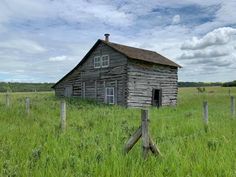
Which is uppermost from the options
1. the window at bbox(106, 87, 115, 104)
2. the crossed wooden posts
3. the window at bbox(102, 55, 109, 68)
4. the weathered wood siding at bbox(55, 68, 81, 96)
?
the window at bbox(102, 55, 109, 68)

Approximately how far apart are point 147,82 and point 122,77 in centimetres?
291

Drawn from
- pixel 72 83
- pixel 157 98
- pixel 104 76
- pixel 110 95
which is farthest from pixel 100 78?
pixel 157 98

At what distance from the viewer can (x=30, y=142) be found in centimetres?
743

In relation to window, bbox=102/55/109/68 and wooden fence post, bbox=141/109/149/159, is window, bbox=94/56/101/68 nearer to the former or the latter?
window, bbox=102/55/109/68

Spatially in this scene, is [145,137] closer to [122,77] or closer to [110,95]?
[122,77]

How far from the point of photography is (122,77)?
26109 millimetres

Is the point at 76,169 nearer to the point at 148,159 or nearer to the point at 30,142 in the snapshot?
the point at 148,159

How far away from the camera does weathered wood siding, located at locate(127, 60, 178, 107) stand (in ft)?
85.4

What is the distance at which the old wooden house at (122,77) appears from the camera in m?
26.0

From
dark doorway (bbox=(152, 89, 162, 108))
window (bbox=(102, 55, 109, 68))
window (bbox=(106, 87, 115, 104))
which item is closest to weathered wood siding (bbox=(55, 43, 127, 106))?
window (bbox=(102, 55, 109, 68))

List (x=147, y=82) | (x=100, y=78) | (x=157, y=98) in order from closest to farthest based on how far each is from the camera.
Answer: (x=147, y=82)
(x=100, y=78)
(x=157, y=98)

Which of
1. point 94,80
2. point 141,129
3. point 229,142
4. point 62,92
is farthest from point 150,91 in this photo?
point 141,129

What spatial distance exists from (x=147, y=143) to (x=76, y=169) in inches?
59.6

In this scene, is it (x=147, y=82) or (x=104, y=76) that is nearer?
(x=147, y=82)
